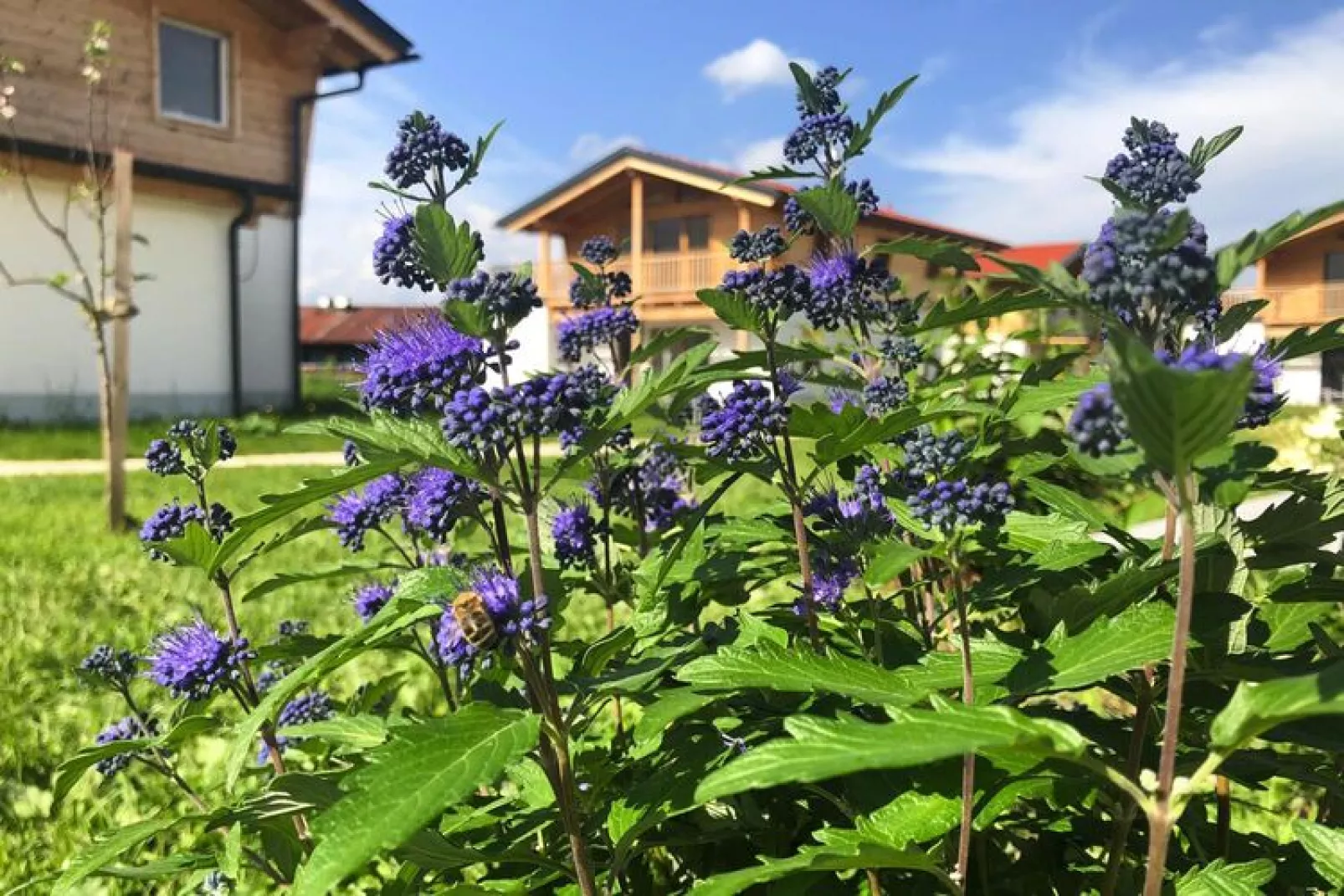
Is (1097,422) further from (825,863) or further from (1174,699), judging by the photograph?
(825,863)

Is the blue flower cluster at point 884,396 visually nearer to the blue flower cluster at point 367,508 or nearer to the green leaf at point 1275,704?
the blue flower cluster at point 367,508

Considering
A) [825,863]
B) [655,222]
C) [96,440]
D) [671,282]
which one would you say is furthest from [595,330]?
[655,222]

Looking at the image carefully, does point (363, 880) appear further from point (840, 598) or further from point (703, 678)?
point (703, 678)

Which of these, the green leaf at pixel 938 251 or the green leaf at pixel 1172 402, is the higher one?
the green leaf at pixel 938 251

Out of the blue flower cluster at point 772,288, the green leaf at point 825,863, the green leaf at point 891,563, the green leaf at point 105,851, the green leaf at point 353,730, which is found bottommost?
the green leaf at point 105,851

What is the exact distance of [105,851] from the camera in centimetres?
157

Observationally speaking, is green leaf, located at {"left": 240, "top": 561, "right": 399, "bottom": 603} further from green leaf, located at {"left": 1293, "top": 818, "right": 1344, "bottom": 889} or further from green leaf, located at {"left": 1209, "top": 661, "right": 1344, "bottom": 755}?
green leaf, located at {"left": 1293, "top": 818, "right": 1344, "bottom": 889}

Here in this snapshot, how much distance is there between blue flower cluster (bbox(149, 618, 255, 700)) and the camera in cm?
193

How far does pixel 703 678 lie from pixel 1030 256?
93.8 feet

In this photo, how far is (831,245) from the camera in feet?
7.55

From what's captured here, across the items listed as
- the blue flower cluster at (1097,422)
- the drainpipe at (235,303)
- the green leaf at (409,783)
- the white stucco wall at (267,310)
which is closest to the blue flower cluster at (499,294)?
the green leaf at (409,783)

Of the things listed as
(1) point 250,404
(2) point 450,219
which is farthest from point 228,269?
(2) point 450,219

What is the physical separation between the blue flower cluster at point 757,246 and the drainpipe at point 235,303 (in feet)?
53.6

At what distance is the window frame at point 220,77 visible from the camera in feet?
49.8
